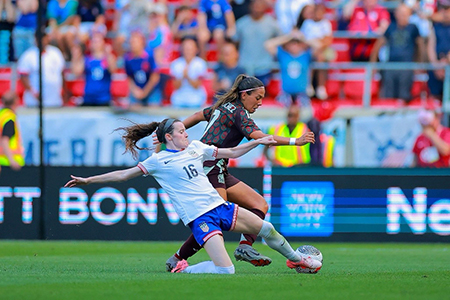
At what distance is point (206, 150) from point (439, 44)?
991cm

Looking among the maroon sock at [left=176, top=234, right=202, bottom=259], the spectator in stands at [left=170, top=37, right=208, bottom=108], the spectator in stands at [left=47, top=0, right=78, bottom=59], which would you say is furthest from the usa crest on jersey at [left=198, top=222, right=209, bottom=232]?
the spectator in stands at [left=47, top=0, right=78, bottom=59]

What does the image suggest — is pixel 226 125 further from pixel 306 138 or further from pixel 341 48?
pixel 341 48

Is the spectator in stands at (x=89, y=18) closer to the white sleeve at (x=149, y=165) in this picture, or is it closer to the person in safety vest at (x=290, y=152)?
the person in safety vest at (x=290, y=152)

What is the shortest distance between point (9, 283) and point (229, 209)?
2.12 meters

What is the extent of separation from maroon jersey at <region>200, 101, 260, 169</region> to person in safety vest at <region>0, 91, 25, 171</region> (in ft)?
23.7

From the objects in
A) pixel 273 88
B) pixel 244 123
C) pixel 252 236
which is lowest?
pixel 252 236

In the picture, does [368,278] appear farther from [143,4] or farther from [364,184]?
[143,4]

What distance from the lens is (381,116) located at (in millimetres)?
16125

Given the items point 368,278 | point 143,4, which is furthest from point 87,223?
point 368,278

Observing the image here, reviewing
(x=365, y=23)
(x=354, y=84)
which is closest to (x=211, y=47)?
(x=354, y=84)

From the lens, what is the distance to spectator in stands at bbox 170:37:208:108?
53.2ft

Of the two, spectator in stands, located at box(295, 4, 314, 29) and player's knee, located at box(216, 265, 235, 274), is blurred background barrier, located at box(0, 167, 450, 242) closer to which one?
spectator in stands, located at box(295, 4, 314, 29)

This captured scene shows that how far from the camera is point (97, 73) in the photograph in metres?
16.6

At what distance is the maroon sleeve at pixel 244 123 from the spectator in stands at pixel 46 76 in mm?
9230
